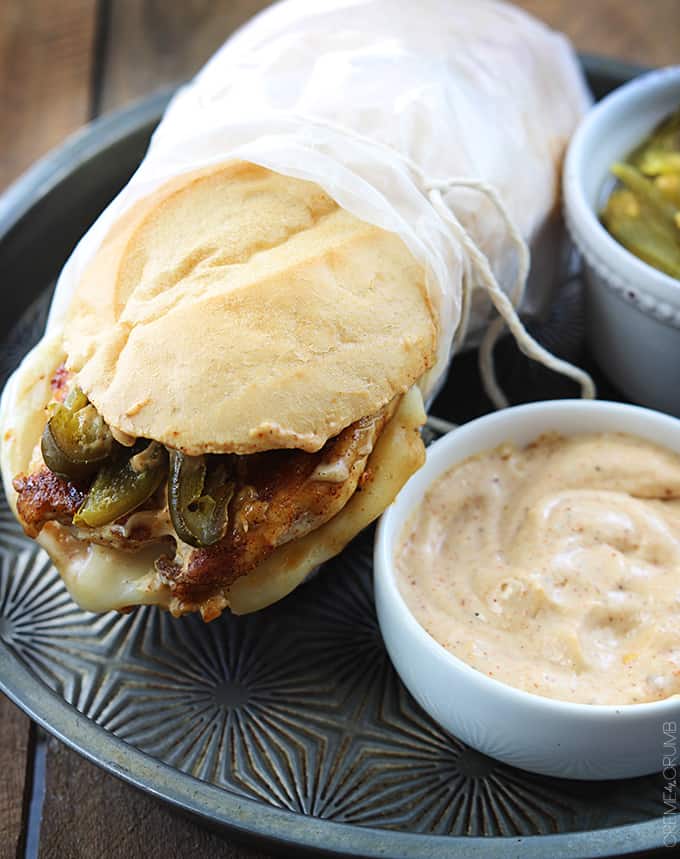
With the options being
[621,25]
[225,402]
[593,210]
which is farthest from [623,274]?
[621,25]

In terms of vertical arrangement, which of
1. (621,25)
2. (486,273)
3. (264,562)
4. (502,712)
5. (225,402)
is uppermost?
(225,402)

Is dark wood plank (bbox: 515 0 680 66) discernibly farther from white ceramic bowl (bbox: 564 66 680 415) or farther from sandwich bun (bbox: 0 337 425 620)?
sandwich bun (bbox: 0 337 425 620)

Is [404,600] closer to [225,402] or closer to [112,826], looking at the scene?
[225,402]

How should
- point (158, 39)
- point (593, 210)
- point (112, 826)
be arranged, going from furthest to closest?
point (158, 39)
point (593, 210)
point (112, 826)

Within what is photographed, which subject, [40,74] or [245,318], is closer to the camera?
[245,318]

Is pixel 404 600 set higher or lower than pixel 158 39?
lower

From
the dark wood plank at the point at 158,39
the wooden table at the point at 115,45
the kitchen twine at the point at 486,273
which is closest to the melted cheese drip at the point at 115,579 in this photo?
the kitchen twine at the point at 486,273

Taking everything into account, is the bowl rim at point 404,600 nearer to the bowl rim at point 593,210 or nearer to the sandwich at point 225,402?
the sandwich at point 225,402
